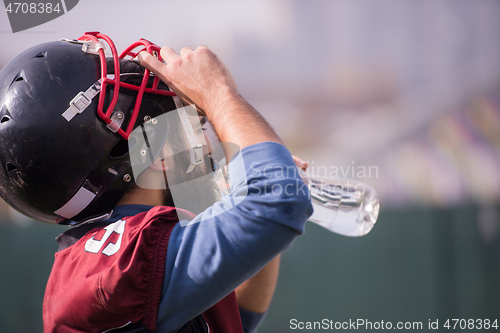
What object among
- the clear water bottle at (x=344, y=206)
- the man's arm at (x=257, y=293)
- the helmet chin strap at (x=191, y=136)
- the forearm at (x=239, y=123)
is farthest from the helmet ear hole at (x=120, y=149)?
the clear water bottle at (x=344, y=206)

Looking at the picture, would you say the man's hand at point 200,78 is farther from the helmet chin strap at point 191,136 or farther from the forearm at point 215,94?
the helmet chin strap at point 191,136

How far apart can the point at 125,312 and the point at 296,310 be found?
4.18 metres

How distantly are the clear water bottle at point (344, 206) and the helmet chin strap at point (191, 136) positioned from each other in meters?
0.94

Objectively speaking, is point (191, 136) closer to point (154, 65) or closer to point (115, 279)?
point (154, 65)

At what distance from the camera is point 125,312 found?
3.37 feet

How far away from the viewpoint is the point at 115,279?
100cm

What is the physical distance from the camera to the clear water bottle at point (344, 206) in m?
2.21

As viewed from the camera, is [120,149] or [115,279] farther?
[120,149]

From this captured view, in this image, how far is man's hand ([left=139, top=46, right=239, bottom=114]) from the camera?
45.9 inches

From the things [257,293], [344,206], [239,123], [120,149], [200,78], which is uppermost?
[200,78]

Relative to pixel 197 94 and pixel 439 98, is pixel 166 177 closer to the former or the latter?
pixel 197 94

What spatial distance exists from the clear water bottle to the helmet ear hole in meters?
1.13

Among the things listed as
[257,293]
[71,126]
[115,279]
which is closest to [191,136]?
[71,126]

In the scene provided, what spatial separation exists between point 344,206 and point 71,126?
5.04 feet
